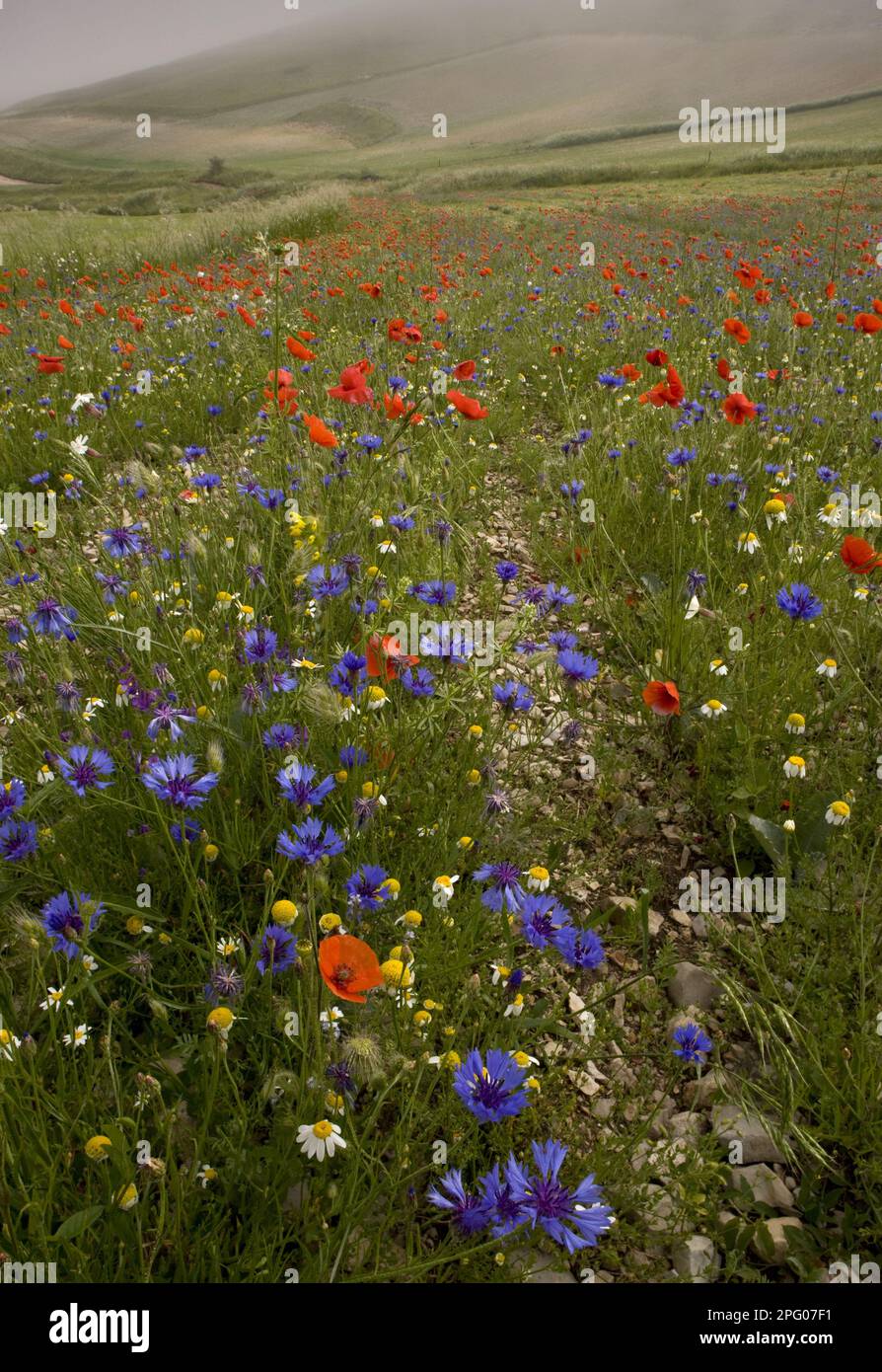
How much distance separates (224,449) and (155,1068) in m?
4.89

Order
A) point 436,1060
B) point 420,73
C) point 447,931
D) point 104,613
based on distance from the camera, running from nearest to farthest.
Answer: point 436,1060
point 447,931
point 104,613
point 420,73

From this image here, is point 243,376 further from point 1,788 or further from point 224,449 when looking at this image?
point 1,788

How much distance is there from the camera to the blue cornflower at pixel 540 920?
1566 millimetres

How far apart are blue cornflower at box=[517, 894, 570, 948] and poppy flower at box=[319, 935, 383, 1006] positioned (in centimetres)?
42

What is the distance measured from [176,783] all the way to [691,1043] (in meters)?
1.35

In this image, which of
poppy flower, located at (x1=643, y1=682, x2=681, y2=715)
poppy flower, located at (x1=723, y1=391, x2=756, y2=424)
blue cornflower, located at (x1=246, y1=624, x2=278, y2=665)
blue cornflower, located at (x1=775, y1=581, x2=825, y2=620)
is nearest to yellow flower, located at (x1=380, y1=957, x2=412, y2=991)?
blue cornflower, located at (x1=246, y1=624, x2=278, y2=665)

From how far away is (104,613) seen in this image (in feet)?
9.21

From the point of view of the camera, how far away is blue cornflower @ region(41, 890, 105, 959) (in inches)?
57.9

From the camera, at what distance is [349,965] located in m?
1.27

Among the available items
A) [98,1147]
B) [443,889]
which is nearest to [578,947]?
[443,889]

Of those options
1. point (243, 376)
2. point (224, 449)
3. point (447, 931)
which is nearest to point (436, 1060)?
point (447, 931)

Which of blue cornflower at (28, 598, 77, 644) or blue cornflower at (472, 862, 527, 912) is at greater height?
blue cornflower at (28, 598, 77, 644)

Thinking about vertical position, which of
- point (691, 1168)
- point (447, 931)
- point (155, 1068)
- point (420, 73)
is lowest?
point (691, 1168)

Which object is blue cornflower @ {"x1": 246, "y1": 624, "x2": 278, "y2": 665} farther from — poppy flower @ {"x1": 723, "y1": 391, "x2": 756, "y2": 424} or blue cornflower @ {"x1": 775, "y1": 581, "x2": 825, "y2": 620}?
poppy flower @ {"x1": 723, "y1": 391, "x2": 756, "y2": 424}
